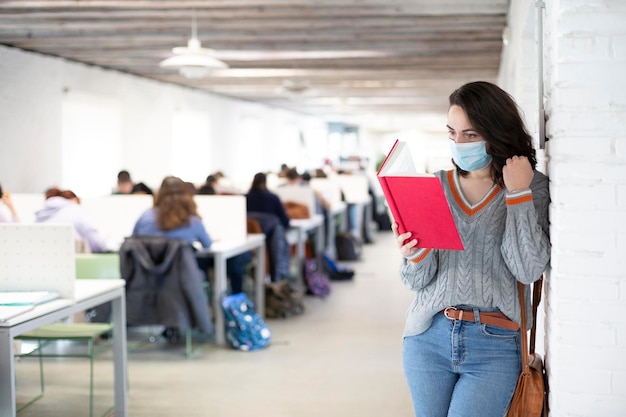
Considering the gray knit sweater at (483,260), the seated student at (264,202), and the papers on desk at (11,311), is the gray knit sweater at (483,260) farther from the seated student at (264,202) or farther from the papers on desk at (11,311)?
the seated student at (264,202)

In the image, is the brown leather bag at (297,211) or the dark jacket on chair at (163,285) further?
the brown leather bag at (297,211)

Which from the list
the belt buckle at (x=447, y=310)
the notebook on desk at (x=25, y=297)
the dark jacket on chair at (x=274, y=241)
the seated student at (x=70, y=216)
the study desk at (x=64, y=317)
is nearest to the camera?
the belt buckle at (x=447, y=310)

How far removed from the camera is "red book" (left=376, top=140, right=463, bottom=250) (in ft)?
6.47

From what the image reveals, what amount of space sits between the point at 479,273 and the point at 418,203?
25 cm

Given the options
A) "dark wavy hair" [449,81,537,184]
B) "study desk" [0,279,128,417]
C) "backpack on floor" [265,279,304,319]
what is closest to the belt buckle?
"dark wavy hair" [449,81,537,184]

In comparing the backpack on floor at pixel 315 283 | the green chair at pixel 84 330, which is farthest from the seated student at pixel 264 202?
the green chair at pixel 84 330

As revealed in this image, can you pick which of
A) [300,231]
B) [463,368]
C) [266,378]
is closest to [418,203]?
[463,368]

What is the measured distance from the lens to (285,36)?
8078 millimetres

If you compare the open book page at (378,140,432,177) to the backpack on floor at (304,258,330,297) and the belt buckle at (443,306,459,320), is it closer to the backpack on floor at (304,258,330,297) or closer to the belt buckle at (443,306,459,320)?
the belt buckle at (443,306,459,320)

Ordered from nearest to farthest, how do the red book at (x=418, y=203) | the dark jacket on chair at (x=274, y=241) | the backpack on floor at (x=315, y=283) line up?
the red book at (x=418, y=203), the dark jacket on chair at (x=274, y=241), the backpack on floor at (x=315, y=283)

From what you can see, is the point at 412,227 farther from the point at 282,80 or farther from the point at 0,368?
the point at 282,80

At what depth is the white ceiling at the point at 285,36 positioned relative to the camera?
6.70 m

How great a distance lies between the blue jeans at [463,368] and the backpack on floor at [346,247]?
29.8 ft

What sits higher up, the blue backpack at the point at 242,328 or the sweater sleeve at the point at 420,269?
the sweater sleeve at the point at 420,269
